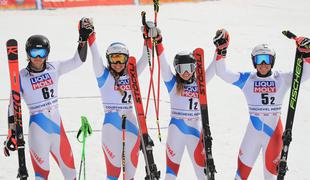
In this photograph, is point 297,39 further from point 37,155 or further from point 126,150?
point 37,155

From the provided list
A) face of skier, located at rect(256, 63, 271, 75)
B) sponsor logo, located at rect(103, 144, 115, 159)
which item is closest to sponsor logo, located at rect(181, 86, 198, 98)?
face of skier, located at rect(256, 63, 271, 75)

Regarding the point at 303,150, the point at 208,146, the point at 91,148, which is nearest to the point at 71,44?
the point at 91,148

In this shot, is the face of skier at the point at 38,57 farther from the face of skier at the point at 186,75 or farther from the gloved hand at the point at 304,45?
the gloved hand at the point at 304,45

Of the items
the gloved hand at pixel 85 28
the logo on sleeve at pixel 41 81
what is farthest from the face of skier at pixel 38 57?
the gloved hand at pixel 85 28

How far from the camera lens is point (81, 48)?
6168 mm

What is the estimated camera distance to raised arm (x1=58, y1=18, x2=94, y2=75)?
600 centimetres

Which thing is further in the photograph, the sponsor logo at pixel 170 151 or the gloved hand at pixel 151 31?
the sponsor logo at pixel 170 151

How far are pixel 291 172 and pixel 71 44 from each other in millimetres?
10335

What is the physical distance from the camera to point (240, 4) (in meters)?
23.1

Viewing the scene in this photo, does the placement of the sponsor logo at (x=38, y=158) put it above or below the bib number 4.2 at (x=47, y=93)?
below

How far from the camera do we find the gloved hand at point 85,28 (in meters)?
5.99

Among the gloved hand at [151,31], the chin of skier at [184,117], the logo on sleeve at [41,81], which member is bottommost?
the chin of skier at [184,117]

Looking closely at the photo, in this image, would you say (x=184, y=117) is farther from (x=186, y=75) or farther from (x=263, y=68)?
(x=263, y=68)

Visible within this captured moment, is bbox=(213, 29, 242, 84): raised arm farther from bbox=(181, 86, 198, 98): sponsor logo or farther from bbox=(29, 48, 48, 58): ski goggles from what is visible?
bbox=(29, 48, 48, 58): ski goggles
